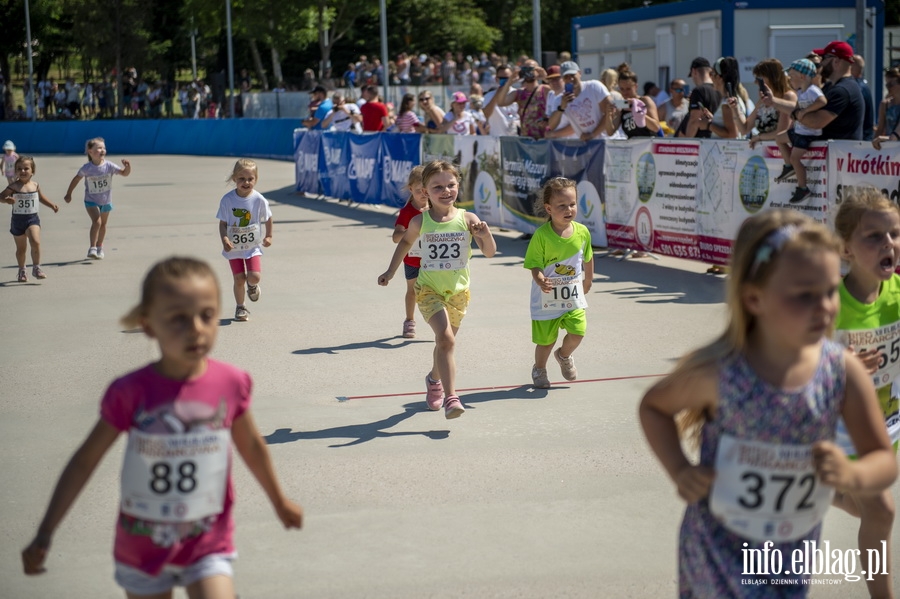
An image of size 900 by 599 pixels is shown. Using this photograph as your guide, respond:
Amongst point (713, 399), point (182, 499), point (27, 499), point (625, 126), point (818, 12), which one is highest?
point (818, 12)

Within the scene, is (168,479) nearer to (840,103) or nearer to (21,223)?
(840,103)

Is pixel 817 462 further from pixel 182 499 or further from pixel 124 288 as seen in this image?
pixel 124 288

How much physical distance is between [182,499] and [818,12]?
72.1 ft

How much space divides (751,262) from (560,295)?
4.84 meters

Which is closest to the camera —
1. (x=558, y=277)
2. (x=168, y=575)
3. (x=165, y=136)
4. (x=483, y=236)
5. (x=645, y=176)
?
(x=168, y=575)

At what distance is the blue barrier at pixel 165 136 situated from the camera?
38438 millimetres

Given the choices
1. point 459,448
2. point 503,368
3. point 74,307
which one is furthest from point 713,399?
point 74,307

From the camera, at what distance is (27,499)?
587cm

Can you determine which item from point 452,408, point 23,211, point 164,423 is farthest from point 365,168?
point 164,423

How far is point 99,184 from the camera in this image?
15258 millimetres

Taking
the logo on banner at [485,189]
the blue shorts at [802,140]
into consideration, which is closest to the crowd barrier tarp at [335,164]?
the logo on banner at [485,189]

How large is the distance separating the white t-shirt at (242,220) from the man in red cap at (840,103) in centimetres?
516

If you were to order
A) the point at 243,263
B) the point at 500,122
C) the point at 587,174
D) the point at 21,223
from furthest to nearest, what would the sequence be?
the point at 500,122 → the point at 587,174 → the point at 21,223 → the point at 243,263

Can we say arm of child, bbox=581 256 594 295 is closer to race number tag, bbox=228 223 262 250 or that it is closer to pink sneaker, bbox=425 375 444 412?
pink sneaker, bbox=425 375 444 412
